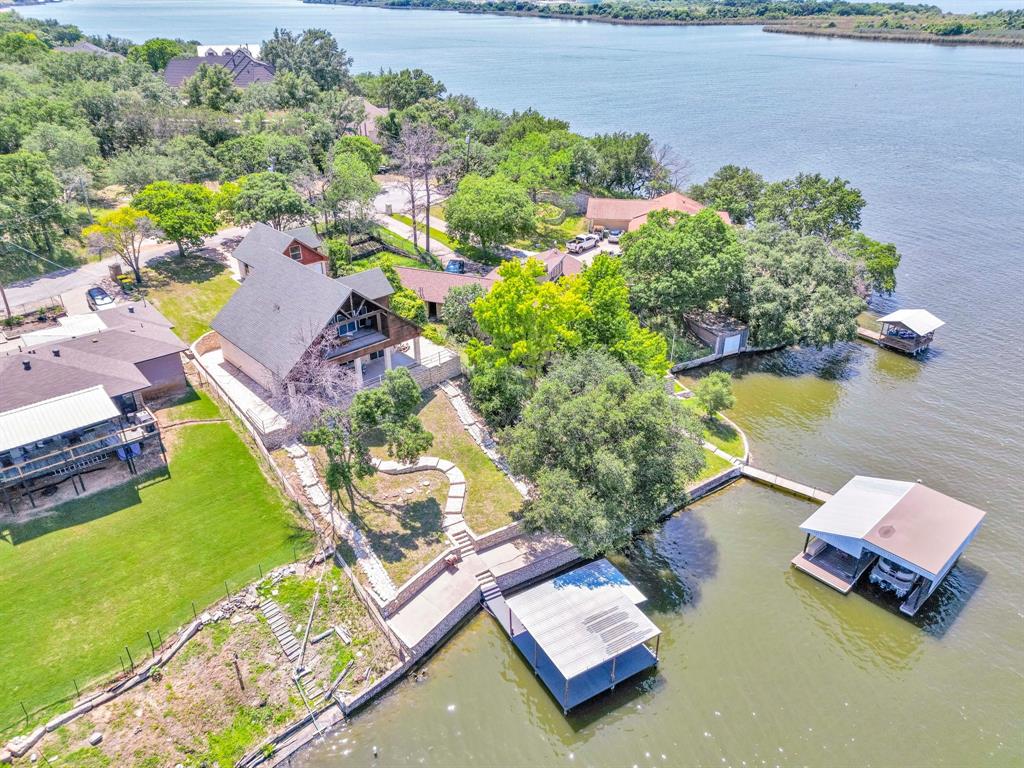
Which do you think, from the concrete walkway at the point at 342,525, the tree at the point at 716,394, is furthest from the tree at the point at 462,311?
the tree at the point at 716,394

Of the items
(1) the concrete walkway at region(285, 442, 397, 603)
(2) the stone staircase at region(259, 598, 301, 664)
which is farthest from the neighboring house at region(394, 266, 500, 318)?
(2) the stone staircase at region(259, 598, 301, 664)

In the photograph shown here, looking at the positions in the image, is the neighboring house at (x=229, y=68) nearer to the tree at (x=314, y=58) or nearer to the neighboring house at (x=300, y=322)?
the tree at (x=314, y=58)

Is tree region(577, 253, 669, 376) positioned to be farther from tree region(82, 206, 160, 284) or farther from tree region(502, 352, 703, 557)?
Answer: tree region(82, 206, 160, 284)

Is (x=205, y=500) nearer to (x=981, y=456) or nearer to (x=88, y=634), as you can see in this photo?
(x=88, y=634)

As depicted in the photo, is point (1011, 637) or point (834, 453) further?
point (834, 453)

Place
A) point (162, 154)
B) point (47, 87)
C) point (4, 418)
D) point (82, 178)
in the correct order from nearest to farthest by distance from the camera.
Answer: point (4, 418), point (82, 178), point (162, 154), point (47, 87)

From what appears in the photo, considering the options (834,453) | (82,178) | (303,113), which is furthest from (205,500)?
(303,113)
